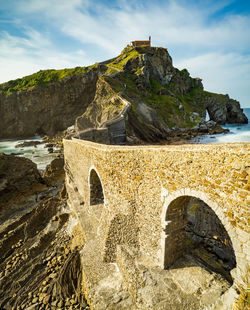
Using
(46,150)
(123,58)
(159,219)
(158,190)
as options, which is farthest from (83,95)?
(159,219)

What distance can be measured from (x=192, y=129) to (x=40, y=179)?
39254 millimetres

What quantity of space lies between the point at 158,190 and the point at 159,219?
3.69 feet

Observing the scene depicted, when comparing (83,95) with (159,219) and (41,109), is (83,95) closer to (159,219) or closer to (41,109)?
(41,109)

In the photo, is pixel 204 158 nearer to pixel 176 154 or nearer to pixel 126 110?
pixel 176 154

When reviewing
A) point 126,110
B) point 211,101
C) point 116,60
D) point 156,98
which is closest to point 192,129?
point 156,98

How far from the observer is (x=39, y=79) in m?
69.9

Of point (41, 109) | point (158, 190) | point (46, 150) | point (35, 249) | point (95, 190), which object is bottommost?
point (35, 249)

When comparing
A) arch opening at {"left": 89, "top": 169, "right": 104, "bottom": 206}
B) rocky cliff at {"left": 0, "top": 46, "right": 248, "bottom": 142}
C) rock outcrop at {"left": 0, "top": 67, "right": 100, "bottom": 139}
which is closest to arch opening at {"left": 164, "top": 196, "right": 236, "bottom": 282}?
arch opening at {"left": 89, "top": 169, "right": 104, "bottom": 206}

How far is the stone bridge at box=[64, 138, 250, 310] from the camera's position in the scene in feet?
13.5

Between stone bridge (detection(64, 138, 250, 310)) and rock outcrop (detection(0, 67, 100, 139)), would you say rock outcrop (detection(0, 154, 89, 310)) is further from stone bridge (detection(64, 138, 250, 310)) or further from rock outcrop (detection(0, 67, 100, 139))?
rock outcrop (detection(0, 67, 100, 139))

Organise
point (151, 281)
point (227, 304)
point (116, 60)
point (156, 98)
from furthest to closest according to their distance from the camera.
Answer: point (116, 60)
point (156, 98)
point (151, 281)
point (227, 304)

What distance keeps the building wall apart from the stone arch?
7 centimetres

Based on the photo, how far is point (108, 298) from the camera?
6.15m

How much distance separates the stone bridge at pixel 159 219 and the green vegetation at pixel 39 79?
66.0 m
